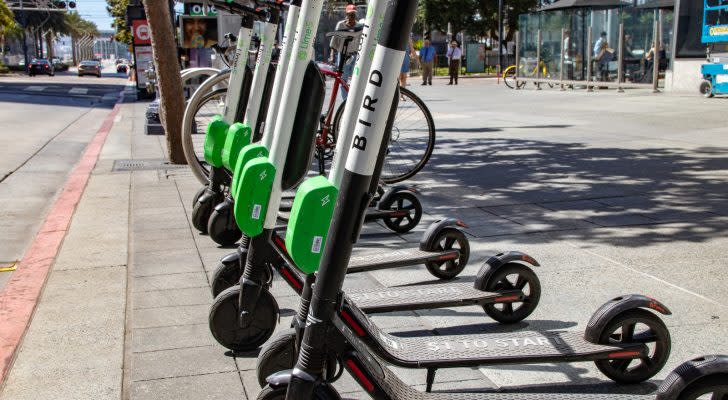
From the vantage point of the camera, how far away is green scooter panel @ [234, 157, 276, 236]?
3541 millimetres

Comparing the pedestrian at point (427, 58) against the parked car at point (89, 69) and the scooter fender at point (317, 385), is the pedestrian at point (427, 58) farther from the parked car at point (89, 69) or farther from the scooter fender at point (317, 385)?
the parked car at point (89, 69)

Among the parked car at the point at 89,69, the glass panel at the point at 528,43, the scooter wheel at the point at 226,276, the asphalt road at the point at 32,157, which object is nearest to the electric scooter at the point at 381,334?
the scooter wheel at the point at 226,276

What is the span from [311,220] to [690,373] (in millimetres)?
1281

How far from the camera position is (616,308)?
129 inches

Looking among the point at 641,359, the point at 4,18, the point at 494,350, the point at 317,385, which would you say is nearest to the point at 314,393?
the point at 317,385

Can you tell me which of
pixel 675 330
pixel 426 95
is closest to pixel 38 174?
pixel 675 330

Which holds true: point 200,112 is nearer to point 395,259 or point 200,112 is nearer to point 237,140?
point 237,140

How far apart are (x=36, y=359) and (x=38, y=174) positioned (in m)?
7.74

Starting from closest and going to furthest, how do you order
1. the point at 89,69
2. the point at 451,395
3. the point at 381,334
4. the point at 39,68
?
1. the point at 451,395
2. the point at 381,334
3. the point at 39,68
4. the point at 89,69

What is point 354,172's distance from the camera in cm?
245

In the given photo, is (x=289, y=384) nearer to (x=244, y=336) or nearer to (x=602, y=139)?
(x=244, y=336)

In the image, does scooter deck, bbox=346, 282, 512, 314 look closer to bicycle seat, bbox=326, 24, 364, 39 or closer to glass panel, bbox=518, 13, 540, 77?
bicycle seat, bbox=326, 24, 364, 39

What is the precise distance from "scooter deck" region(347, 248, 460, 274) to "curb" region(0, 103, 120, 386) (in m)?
1.74

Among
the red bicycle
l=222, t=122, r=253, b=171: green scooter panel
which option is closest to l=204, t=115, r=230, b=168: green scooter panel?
l=222, t=122, r=253, b=171: green scooter panel
